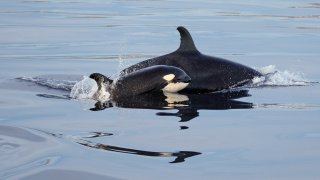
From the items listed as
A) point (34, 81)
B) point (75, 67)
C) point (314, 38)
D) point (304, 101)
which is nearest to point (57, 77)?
point (34, 81)

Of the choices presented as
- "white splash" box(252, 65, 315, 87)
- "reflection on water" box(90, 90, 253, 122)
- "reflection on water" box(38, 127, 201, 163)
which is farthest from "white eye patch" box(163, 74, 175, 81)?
"reflection on water" box(38, 127, 201, 163)

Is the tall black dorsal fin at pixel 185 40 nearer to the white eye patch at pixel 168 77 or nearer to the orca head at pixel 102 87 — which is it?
the white eye patch at pixel 168 77

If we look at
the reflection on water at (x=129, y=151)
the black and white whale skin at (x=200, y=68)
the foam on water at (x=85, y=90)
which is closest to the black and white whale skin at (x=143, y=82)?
the foam on water at (x=85, y=90)

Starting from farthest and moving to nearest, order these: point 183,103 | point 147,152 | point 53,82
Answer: point 53,82, point 183,103, point 147,152

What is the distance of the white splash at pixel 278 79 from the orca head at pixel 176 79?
1.54 metres

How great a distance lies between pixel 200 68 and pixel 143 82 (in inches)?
55.6

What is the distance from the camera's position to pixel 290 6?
32.4m

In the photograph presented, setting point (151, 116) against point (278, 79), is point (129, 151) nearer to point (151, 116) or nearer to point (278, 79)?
point (151, 116)

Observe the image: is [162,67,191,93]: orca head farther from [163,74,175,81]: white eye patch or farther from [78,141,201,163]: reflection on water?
[78,141,201,163]: reflection on water

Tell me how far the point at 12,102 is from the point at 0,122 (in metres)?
1.76

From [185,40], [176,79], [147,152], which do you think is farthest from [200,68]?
[147,152]

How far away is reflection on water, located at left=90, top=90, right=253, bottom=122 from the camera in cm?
1048

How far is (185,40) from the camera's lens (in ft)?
41.4

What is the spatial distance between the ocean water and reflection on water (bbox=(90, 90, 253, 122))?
0.05ft
